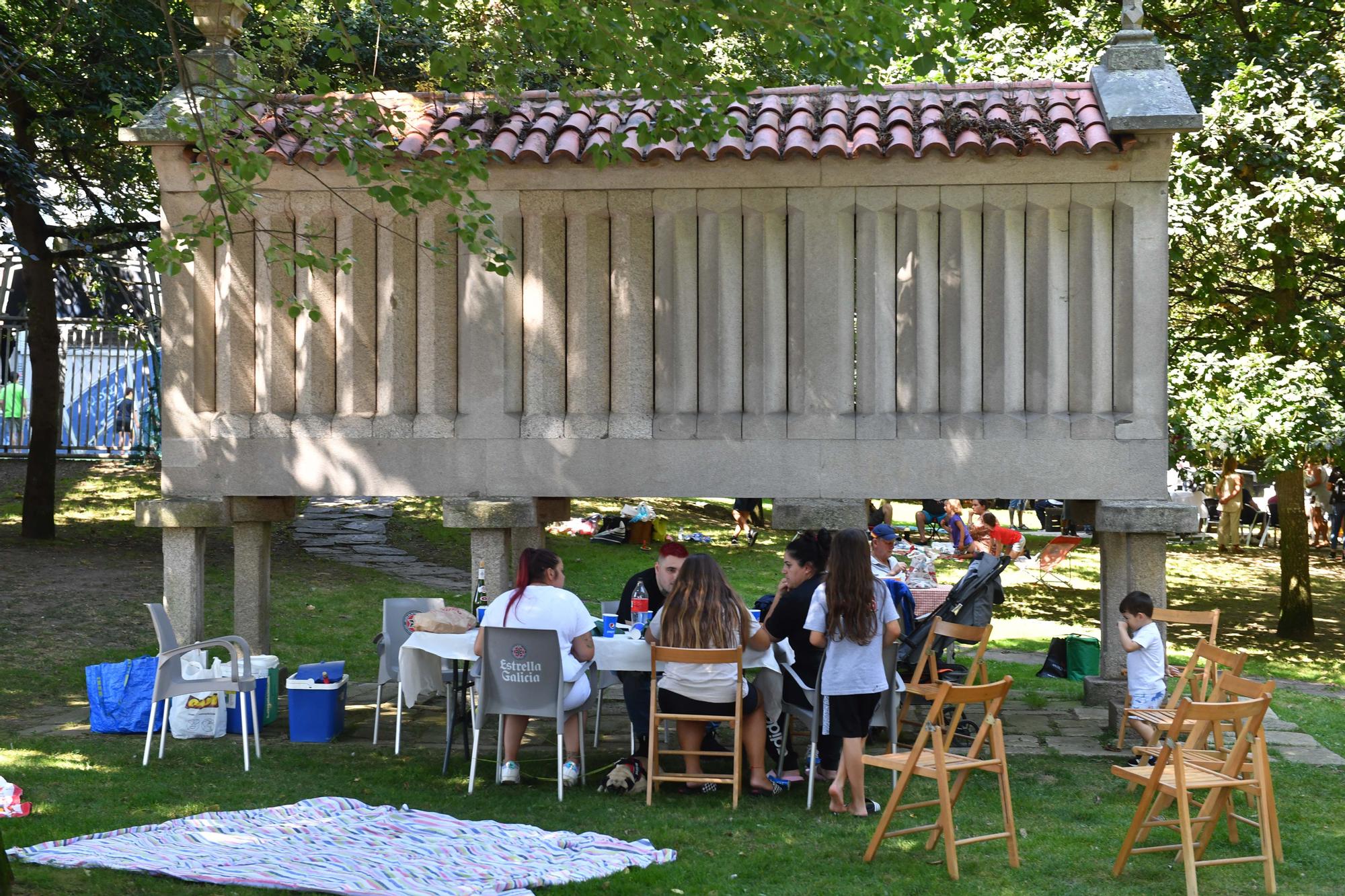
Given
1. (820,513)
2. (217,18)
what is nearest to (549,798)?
(820,513)

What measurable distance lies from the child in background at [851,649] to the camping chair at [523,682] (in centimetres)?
152

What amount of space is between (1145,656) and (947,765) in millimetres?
2612

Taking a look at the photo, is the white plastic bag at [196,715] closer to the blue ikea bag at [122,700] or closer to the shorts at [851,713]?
the blue ikea bag at [122,700]

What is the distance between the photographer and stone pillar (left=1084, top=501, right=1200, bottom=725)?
877 centimetres

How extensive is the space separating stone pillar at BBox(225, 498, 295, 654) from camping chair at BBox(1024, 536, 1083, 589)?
13.8m

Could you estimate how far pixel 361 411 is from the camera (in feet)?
30.8

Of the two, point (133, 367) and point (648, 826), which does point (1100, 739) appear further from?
point (133, 367)

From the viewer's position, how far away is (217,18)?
367 inches

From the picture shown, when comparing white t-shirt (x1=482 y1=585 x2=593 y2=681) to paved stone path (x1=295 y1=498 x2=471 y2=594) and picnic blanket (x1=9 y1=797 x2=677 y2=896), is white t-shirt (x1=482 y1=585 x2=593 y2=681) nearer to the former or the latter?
picnic blanket (x1=9 y1=797 x2=677 y2=896)

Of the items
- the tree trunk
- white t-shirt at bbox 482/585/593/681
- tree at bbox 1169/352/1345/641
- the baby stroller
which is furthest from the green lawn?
tree at bbox 1169/352/1345/641

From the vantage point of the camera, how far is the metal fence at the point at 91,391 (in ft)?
68.0

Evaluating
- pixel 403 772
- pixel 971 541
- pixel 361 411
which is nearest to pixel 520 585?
pixel 403 772

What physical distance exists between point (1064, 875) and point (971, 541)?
15857 mm

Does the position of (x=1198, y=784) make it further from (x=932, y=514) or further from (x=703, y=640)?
(x=932, y=514)
